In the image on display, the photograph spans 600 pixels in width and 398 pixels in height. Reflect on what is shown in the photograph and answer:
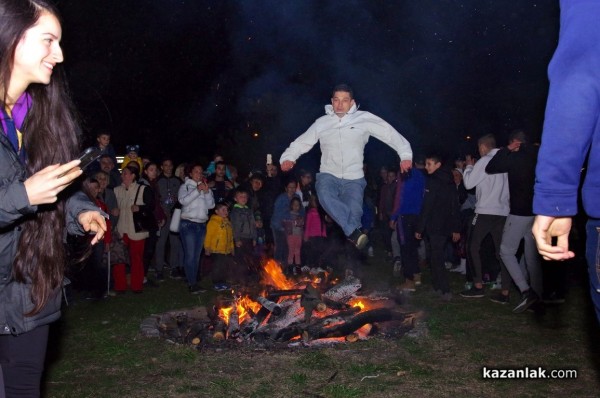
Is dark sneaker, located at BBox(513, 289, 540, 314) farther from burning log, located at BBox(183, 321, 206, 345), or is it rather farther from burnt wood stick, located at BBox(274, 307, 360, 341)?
burning log, located at BBox(183, 321, 206, 345)

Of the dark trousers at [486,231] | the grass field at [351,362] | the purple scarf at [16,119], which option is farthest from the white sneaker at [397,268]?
the purple scarf at [16,119]

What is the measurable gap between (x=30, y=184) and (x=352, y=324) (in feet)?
17.0

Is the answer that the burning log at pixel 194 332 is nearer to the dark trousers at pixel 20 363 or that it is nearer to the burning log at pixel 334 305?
the burning log at pixel 334 305

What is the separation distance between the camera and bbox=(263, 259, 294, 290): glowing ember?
9250 millimetres

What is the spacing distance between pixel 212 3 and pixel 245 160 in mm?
7225

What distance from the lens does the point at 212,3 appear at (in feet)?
68.1

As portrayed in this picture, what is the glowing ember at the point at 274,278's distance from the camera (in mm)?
9250

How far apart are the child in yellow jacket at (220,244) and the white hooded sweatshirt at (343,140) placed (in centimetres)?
343

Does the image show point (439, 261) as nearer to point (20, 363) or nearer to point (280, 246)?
point (280, 246)

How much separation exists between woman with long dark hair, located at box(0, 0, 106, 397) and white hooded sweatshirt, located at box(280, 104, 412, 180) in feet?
15.6

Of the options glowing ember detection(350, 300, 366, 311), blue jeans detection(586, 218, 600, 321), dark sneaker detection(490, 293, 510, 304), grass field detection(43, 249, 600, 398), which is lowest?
grass field detection(43, 249, 600, 398)

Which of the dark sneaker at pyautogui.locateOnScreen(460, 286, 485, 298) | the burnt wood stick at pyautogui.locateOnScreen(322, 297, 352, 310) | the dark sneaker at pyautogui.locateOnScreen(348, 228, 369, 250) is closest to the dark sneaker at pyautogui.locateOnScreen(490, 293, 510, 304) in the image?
the dark sneaker at pyautogui.locateOnScreen(460, 286, 485, 298)

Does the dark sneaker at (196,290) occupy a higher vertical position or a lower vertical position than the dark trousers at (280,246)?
lower

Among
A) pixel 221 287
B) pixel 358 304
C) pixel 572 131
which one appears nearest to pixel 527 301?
pixel 358 304
